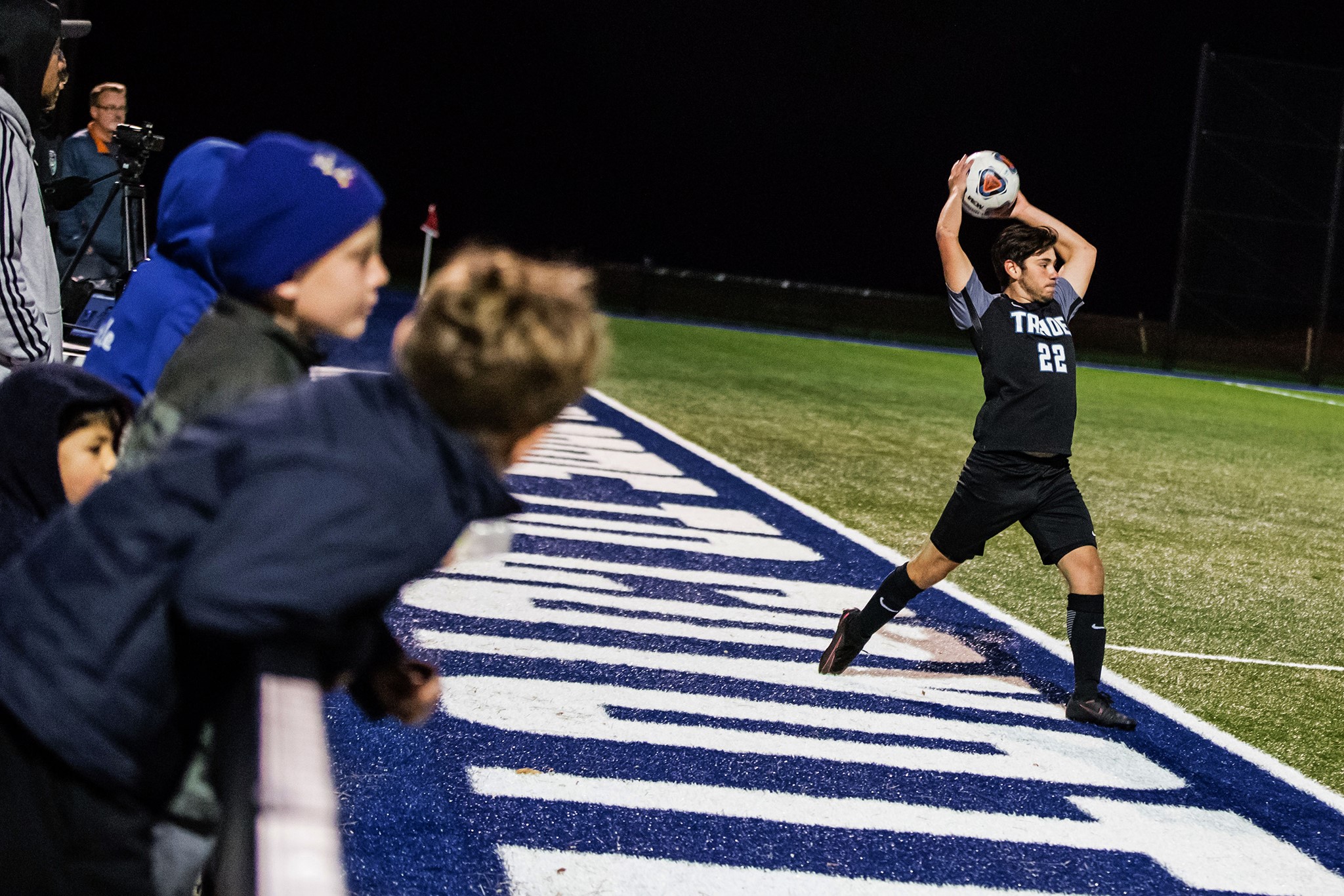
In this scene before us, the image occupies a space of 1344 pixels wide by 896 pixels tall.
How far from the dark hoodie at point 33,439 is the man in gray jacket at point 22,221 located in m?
1.44

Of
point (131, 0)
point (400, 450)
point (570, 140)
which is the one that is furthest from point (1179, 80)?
point (400, 450)

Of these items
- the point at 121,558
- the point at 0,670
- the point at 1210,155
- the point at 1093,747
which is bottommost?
the point at 1093,747

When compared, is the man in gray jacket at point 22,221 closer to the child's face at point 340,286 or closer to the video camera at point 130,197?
the child's face at point 340,286

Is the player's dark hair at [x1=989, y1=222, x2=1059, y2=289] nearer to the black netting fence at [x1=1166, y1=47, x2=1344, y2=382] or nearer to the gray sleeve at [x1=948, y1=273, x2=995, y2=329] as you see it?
the gray sleeve at [x1=948, y1=273, x2=995, y2=329]

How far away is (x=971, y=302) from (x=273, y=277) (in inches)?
156

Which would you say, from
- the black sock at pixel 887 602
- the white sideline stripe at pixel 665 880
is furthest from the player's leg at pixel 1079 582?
the white sideline stripe at pixel 665 880

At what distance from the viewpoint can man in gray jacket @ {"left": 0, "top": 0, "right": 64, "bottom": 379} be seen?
12.3 feet

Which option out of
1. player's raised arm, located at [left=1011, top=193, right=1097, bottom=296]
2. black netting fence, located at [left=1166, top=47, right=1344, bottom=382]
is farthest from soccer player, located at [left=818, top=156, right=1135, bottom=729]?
black netting fence, located at [left=1166, top=47, right=1344, bottom=382]

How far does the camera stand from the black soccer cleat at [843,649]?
5766 millimetres

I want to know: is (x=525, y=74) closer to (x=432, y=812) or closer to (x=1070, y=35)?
(x=1070, y=35)

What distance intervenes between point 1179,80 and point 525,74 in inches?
763

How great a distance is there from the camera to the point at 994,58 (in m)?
43.8

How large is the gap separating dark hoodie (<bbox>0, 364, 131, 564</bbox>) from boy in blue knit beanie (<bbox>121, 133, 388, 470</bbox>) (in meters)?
0.20

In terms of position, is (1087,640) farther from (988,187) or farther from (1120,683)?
(988,187)
